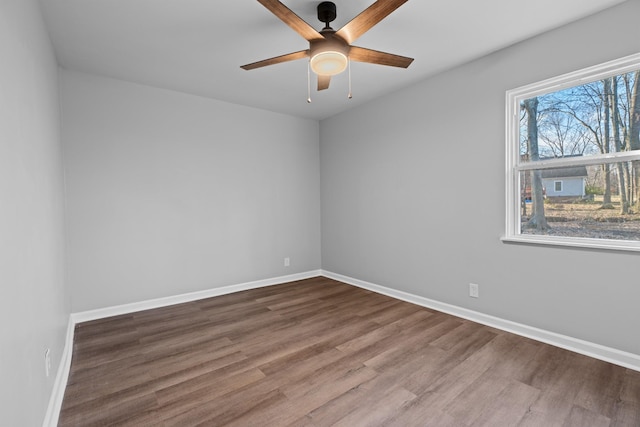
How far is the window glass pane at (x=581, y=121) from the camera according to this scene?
2.19m

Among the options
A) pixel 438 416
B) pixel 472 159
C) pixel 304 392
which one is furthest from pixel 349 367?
pixel 472 159

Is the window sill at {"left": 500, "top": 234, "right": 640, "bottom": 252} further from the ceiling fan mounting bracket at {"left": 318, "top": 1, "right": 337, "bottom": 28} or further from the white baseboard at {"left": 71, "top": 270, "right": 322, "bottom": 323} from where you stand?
the white baseboard at {"left": 71, "top": 270, "right": 322, "bottom": 323}

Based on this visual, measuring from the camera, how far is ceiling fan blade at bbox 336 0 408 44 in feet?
5.32

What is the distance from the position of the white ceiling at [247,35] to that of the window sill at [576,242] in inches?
66.3

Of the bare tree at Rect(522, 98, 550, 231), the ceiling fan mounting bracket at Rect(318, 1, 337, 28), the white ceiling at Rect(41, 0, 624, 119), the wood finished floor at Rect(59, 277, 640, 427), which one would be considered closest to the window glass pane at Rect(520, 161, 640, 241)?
the bare tree at Rect(522, 98, 550, 231)

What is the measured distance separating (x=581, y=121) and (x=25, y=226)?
12.2 feet

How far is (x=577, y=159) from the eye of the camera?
2.37 meters

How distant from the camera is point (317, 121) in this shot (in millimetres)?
4863

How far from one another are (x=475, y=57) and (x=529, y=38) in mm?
429

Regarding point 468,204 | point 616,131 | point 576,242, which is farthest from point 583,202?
point 468,204

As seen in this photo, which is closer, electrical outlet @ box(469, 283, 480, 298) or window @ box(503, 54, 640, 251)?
window @ box(503, 54, 640, 251)

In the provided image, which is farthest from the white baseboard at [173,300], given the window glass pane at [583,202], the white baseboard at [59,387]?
the window glass pane at [583,202]

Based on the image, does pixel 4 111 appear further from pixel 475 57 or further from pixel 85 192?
pixel 475 57

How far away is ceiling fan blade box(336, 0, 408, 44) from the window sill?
7.04 feet
